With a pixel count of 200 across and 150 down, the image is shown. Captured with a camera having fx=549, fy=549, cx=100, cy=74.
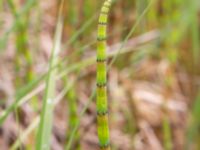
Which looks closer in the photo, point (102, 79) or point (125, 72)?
point (102, 79)

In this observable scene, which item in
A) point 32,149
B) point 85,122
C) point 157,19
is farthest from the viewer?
point 157,19

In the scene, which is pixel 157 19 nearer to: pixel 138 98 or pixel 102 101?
pixel 138 98

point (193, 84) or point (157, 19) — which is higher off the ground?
point (157, 19)

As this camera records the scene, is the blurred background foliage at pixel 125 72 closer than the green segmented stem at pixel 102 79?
No

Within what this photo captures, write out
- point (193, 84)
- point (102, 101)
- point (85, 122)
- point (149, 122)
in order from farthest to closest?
point (193, 84)
point (149, 122)
point (85, 122)
point (102, 101)

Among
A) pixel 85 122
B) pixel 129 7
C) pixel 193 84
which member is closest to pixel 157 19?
pixel 129 7

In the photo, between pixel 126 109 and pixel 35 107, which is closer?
pixel 35 107

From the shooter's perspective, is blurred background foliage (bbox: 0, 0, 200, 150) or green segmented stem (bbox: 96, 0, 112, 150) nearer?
green segmented stem (bbox: 96, 0, 112, 150)

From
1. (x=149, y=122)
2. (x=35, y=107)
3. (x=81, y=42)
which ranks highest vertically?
(x=81, y=42)

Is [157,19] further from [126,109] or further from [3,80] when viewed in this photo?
[3,80]

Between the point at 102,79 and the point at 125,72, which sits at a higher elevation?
the point at 102,79
